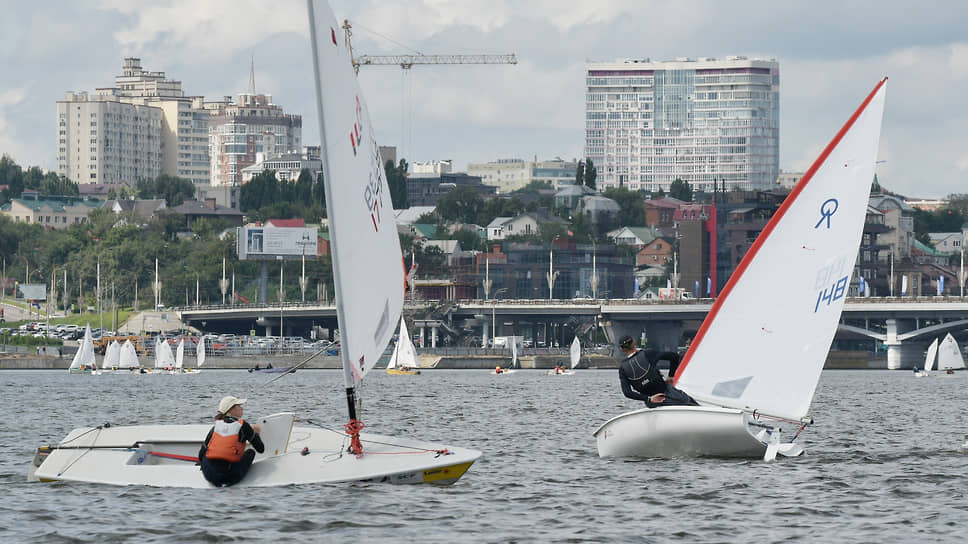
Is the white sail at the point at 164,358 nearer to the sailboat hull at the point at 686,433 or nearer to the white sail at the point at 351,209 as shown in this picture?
the sailboat hull at the point at 686,433

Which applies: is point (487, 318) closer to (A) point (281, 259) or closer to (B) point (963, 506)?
(A) point (281, 259)

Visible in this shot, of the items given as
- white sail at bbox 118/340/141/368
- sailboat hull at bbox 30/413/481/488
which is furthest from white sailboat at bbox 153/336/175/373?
sailboat hull at bbox 30/413/481/488

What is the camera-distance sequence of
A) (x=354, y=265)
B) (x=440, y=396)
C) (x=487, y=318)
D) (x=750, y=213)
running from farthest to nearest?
(x=750, y=213) < (x=487, y=318) < (x=440, y=396) < (x=354, y=265)

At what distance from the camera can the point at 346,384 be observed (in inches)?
908

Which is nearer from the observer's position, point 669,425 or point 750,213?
point 669,425

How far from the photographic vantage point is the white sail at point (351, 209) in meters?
22.0

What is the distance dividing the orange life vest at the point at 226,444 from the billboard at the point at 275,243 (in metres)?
166

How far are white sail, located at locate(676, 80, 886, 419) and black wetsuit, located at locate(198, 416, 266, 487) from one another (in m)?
8.30

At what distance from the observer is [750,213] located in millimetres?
184875

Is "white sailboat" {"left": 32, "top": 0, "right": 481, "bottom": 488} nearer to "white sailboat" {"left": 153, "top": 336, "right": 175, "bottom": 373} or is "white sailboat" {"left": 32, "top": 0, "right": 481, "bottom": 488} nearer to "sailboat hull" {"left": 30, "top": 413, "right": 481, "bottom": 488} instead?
"sailboat hull" {"left": 30, "top": 413, "right": 481, "bottom": 488}

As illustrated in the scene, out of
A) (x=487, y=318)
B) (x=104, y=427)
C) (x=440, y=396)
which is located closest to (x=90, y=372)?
(x=487, y=318)

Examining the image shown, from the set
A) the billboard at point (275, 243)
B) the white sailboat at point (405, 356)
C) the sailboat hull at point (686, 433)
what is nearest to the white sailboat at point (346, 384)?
the sailboat hull at point (686, 433)

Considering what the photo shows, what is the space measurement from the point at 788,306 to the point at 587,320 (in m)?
144

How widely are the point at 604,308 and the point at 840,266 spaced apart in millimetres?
129257
